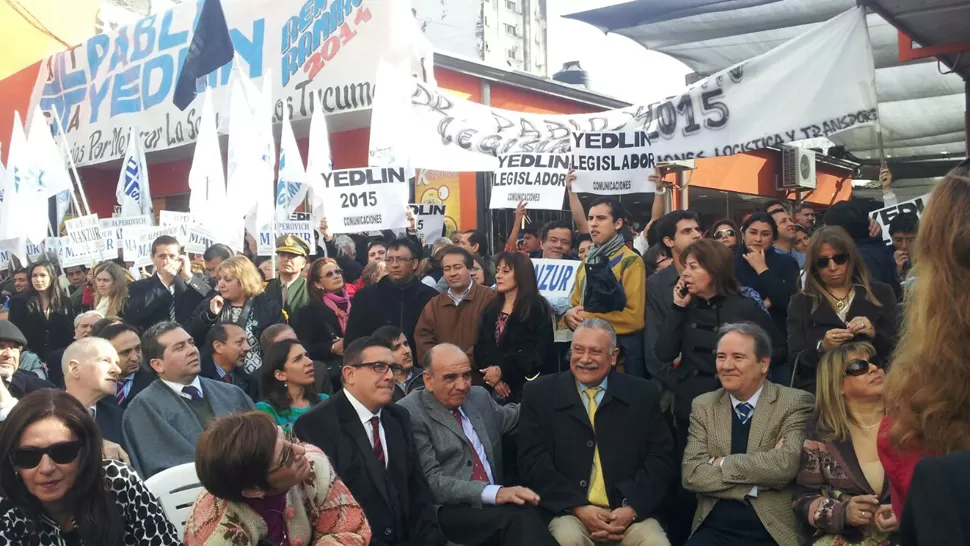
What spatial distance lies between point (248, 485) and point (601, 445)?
7.32 feet

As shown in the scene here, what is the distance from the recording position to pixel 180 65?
51.2ft

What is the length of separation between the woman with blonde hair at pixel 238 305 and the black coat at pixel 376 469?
272 cm

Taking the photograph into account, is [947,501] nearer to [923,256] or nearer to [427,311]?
[923,256]

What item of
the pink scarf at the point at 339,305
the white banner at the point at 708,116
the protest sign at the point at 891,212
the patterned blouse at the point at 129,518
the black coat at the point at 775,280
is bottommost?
the patterned blouse at the point at 129,518

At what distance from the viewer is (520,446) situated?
5.24 meters

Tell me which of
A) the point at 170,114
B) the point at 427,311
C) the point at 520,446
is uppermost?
the point at 170,114

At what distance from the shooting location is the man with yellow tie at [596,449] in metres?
4.91

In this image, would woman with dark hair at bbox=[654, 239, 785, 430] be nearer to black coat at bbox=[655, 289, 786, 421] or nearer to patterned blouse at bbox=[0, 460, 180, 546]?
black coat at bbox=[655, 289, 786, 421]

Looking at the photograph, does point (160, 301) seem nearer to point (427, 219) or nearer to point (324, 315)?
point (324, 315)

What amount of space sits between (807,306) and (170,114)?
12.9 metres

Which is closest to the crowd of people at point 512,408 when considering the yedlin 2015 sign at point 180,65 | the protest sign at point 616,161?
the protest sign at point 616,161

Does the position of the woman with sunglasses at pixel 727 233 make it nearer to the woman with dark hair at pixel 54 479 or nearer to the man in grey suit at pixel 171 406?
the man in grey suit at pixel 171 406

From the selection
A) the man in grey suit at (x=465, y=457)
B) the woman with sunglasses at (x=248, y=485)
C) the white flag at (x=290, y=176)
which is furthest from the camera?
the white flag at (x=290, y=176)

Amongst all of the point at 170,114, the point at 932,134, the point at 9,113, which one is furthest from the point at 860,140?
the point at 9,113
